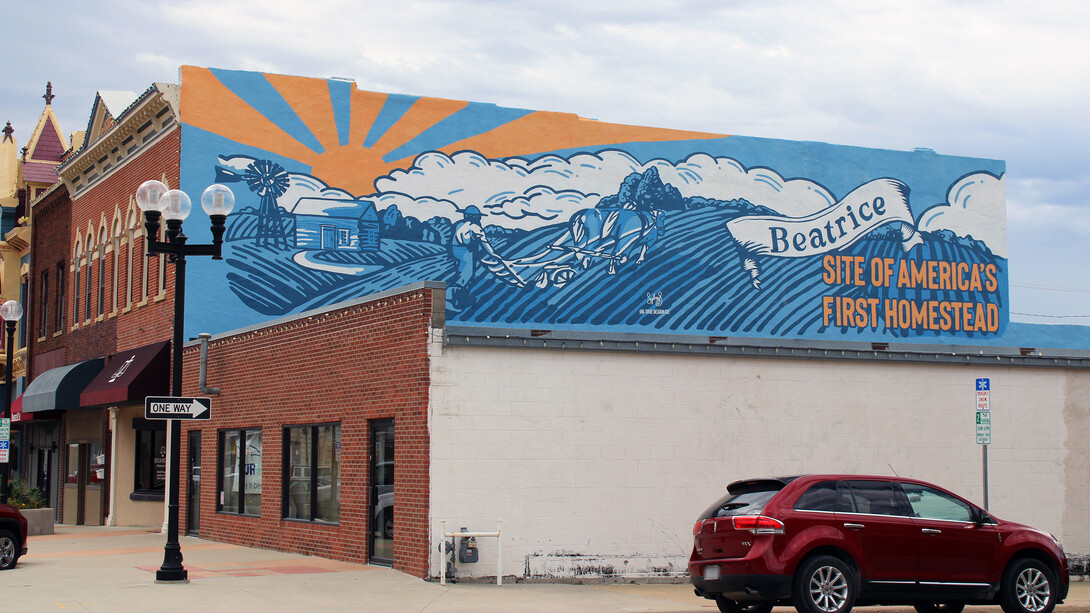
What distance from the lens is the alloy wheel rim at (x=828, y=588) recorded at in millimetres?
12562

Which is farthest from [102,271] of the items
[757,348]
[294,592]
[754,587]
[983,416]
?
[754,587]

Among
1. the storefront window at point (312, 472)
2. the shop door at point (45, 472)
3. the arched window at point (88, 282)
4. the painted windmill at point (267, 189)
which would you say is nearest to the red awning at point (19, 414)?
the shop door at point (45, 472)

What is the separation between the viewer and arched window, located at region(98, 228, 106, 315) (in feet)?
112

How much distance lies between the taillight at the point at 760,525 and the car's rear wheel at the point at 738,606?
1021mm

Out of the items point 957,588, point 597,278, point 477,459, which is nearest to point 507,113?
point 597,278

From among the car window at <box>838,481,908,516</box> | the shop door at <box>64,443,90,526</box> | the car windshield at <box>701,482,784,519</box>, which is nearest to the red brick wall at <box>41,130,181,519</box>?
the shop door at <box>64,443,90,526</box>

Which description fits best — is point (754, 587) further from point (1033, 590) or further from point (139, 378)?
point (139, 378)

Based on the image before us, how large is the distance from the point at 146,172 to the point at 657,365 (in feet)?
59.3

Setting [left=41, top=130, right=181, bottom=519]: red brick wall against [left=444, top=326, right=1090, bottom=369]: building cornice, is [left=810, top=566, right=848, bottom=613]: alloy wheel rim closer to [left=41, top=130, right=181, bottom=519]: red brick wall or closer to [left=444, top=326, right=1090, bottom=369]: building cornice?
[left=444, top=326, right=1090, bottom=369]: building cornice

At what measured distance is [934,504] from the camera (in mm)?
13539

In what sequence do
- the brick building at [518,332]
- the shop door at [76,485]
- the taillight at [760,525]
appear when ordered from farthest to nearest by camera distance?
the shop door at [76,485] → the brick building at [518,332] → the taillight at [760,525]

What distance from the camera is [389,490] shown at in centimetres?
1748

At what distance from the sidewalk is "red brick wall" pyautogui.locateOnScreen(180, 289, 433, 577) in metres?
0.78
